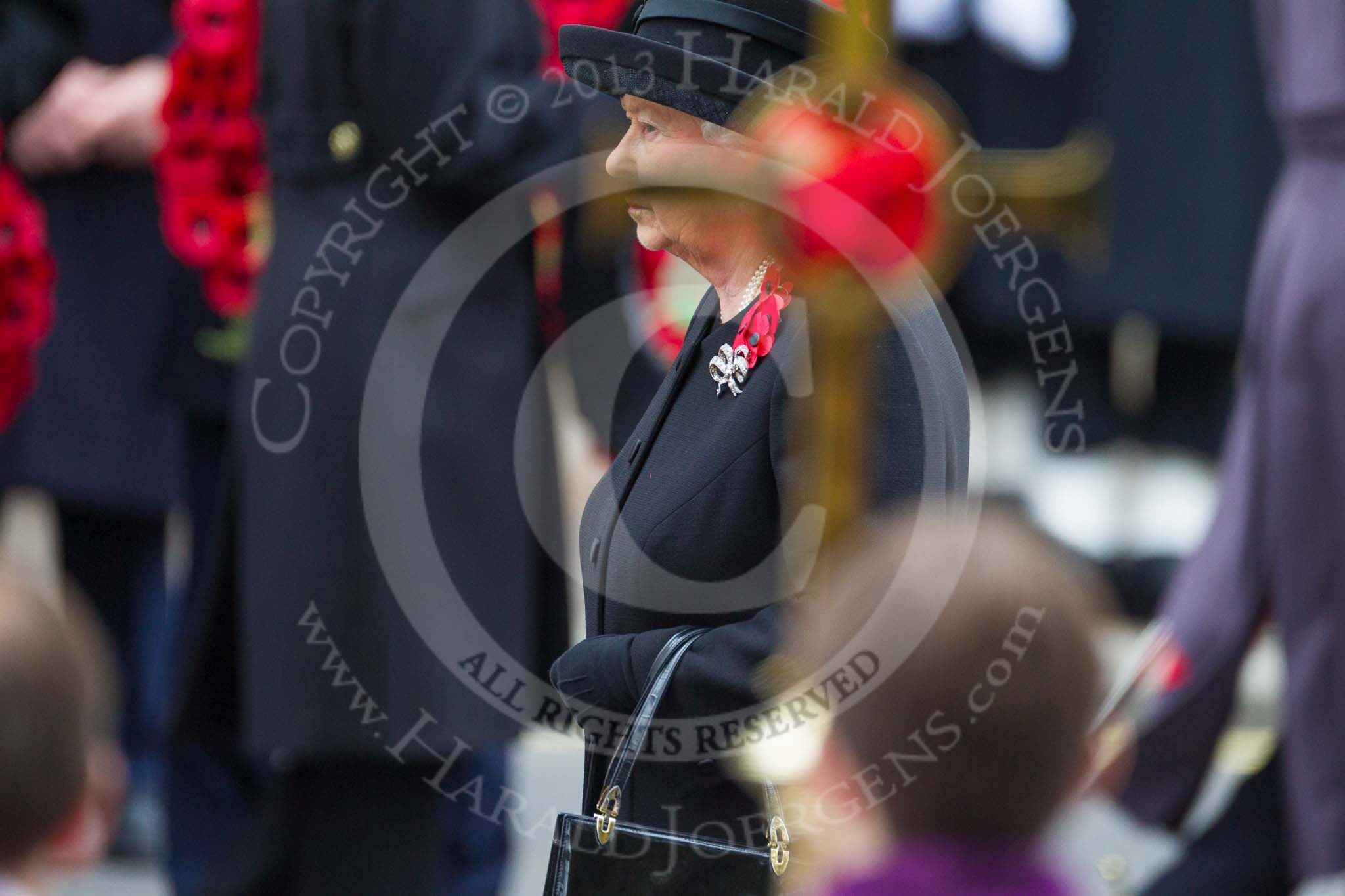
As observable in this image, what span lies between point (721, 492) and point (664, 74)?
11.0 inches

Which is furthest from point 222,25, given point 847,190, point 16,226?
point 847,190

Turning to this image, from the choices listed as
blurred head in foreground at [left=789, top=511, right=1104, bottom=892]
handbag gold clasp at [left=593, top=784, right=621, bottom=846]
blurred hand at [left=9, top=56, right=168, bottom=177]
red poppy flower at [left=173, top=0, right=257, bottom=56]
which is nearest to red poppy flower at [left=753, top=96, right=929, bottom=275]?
blurred head in foreground at [left=789, top=511, right=1104, bottom=892]

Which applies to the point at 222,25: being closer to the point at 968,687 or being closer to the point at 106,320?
the point at 106,320

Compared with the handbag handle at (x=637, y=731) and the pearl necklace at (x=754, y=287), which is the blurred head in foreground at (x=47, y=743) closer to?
the handbag handle at (x=637, y=731)

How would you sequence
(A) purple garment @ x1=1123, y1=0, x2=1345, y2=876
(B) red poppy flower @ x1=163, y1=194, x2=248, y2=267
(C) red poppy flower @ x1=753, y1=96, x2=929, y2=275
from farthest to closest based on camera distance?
(B) red poppy flower @ x1=163, y1=194, x2=248, y2=267 → (A) purple garment @ x1=1123, y1=0, x2=1345, y2=876 → (C) red poppy flower @ x1=753, y1=96, x2=929, y2=275

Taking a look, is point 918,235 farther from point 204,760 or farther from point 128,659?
point 128,659

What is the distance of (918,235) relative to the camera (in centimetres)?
135

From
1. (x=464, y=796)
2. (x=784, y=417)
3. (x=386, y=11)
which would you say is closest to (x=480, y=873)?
(x=464, y=796)

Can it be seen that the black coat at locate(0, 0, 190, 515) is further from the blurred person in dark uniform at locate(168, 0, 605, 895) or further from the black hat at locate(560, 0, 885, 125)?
the black hat at locate(560, 0, 885, 125)

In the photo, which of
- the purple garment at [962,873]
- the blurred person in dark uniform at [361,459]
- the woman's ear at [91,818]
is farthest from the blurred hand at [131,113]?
the purple garment at [962,873]

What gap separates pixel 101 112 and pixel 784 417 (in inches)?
110

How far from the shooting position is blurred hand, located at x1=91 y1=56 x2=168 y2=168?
3.94m

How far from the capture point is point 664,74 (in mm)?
1386

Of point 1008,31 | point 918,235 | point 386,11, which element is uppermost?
point 1008,31
